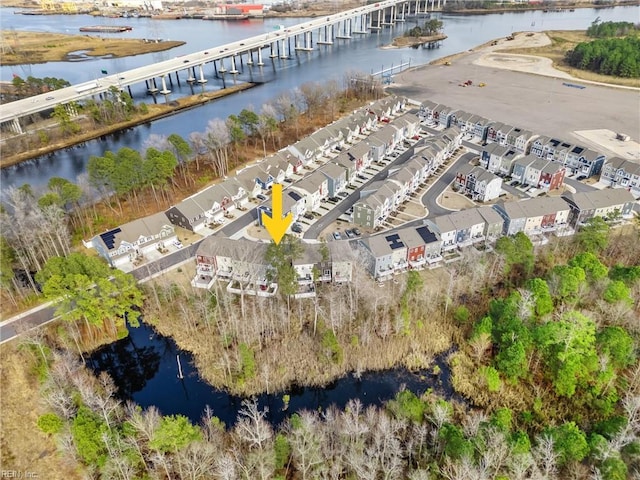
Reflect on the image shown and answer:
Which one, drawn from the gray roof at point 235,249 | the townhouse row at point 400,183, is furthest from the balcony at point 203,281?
the townhouse row at point 400,183

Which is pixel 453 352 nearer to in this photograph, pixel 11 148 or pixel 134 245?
pixel 134 245

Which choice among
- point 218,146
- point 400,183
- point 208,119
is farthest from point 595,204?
point 208,119

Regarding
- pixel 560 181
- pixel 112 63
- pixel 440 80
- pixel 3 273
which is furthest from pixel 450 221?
pixel 112 63

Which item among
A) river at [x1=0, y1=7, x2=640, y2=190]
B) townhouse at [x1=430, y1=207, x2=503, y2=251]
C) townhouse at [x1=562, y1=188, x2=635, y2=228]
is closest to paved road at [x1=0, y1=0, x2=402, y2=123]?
river at [x1=0, y1=7, x2=640, y2=190]

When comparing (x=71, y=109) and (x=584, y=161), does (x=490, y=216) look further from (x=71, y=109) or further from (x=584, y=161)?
(x=71, y=109)

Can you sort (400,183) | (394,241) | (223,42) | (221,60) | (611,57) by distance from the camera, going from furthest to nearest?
(223,42)
(221,60)
(611,57)
(400,183)
(394,241)
